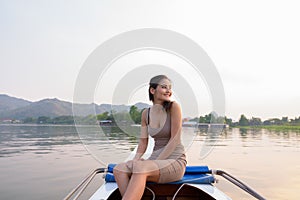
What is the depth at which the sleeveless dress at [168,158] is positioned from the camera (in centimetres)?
289

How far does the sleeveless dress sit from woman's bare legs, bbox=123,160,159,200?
85 millimetres

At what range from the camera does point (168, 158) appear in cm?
302

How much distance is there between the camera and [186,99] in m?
3.17

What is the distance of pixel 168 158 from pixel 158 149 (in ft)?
0.54

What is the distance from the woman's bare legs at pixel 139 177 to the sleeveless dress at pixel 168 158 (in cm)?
8

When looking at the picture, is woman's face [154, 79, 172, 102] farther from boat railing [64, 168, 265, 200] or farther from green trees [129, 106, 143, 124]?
boat railing [64, 168, 265, 200]

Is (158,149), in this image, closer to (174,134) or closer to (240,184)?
(174,134)

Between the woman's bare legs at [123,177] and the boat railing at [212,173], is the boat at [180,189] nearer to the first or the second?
the boat railing at [212,173]

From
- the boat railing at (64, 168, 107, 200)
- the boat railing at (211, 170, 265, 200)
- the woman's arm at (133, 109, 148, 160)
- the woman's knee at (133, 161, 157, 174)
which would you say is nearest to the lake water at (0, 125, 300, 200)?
the woman's arm at (133, 109, 148, 160)

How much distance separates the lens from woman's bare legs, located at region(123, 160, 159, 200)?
2537 millimetres

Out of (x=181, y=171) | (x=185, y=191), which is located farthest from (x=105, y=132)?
(x=185, y=191)

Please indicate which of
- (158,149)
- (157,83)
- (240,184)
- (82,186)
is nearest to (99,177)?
(82,186)

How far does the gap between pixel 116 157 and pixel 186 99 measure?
1038 mm

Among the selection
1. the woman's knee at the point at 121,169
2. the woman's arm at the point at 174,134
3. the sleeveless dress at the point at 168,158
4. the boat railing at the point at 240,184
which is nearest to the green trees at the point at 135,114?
the sleeveless dress at the point at 168,158
